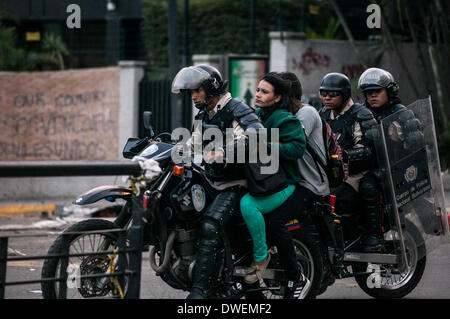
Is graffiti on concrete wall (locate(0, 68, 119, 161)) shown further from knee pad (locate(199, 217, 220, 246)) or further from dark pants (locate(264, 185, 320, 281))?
knee pad (locate(199, 217, 220, 246))

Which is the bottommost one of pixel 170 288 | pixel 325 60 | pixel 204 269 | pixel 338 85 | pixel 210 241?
pixel 170 288

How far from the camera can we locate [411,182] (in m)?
6.63

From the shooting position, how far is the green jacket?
18.7 feet

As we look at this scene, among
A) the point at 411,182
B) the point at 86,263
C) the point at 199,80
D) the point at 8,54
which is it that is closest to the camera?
the point at 86,263

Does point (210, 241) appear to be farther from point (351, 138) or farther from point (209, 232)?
point (351, 138)

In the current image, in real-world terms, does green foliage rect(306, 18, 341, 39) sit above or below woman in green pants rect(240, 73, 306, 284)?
above

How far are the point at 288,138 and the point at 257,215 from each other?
21.7 inches

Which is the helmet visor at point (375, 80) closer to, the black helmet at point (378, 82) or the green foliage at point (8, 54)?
the black helmet at point (378, 82)

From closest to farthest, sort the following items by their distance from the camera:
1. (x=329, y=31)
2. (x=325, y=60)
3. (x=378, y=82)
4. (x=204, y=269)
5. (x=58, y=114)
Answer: (x=204, y=269) → (x=378, y=82) → (x=325, y=60) → (x=58, y=114) → (x=329, y=31)

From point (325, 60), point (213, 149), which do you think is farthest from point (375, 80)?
point (325, 60)

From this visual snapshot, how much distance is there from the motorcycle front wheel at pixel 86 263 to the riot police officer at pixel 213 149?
0.59 metres

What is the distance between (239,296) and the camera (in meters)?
5.77

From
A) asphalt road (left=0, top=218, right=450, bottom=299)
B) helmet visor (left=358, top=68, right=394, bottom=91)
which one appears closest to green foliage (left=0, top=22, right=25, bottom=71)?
asphalt road (left=0, top=218, right=450, bottom=299)
